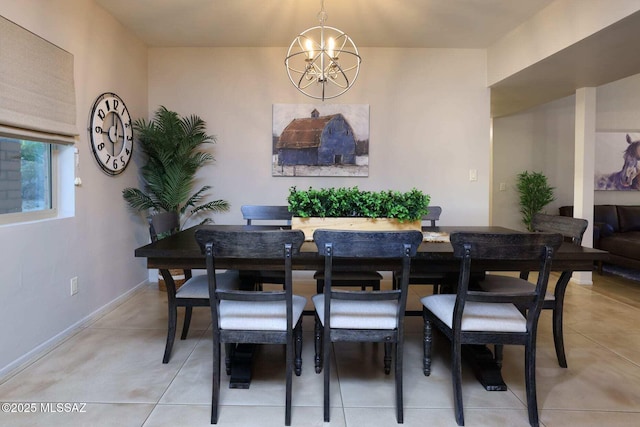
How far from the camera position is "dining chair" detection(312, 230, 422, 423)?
148 cm

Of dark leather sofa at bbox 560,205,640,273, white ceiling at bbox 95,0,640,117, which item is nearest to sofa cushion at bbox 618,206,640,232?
dark leather sofa at bbox 560,205,640,273

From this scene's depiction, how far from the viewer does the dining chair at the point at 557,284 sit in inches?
81.2

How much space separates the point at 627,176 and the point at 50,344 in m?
6.96

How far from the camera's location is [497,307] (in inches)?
68.5

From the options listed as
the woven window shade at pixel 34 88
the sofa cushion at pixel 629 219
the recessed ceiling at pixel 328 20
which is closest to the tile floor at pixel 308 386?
the woven window shade at pixel 34 88

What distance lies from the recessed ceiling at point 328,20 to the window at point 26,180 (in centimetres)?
139

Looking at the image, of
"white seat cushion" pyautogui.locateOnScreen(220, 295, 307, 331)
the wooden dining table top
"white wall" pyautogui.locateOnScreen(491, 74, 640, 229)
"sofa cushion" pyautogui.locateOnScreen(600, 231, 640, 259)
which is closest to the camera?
"white seat cushion" pyautogui.locateOnScreen(220, 295, 307, 331)

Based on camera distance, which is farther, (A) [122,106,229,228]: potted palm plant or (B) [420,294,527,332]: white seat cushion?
(A) [122,106,229,228]: potted palm plant

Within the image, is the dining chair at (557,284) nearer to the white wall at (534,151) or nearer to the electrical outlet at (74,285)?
the electrical outlet at (74,285)

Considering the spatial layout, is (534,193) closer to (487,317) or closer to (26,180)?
(487,317)

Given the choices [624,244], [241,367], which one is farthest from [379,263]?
[624,244]

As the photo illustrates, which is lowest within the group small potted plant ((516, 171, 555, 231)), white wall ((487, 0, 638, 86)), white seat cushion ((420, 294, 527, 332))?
white seat cushion ((420, 294, 527, 332))

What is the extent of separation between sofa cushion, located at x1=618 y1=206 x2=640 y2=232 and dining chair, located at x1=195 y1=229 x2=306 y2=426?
5.03 metres

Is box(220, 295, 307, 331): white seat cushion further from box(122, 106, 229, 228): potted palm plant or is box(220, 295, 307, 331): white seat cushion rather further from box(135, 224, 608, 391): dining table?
box(122, 106, 229, 228): potted palm plant
